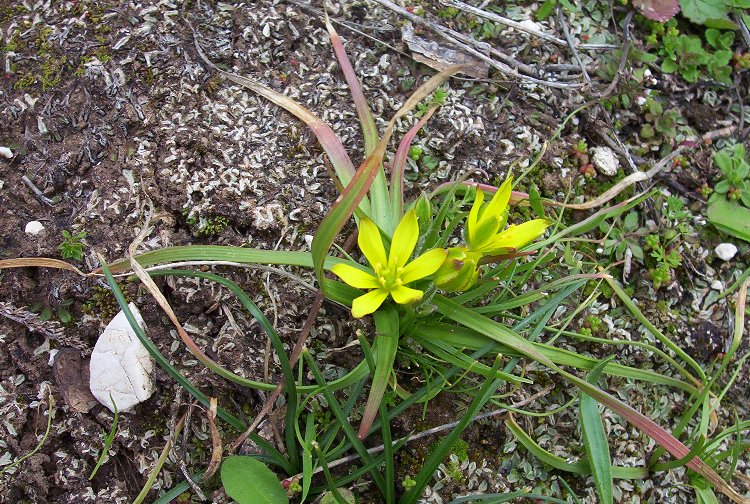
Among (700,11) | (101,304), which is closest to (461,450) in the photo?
(101,304)

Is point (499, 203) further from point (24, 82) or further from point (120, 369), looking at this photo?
point (24, 82)

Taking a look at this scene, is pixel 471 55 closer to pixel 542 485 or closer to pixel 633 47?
pixel 633 47

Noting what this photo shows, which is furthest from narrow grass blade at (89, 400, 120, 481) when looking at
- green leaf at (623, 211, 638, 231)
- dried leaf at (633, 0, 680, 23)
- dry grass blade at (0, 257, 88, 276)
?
dried leaf at (633, 0, 680, 23)

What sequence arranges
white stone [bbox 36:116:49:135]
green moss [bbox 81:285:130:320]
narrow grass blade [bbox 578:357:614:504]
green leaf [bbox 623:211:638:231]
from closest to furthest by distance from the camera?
narrow grass blade [bbox 578:357:614:504]
green moss [bbox 81:285:130:320]
white stone [bbox 36:116:49:135]
green leaf [bbox 623:211:638:231]

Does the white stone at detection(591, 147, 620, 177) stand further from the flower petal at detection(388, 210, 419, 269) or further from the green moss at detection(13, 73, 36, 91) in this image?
the green moss at detection(13, 73, 36, 91)

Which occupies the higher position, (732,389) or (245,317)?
(245,317)

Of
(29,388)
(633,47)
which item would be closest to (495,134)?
(633,47)
